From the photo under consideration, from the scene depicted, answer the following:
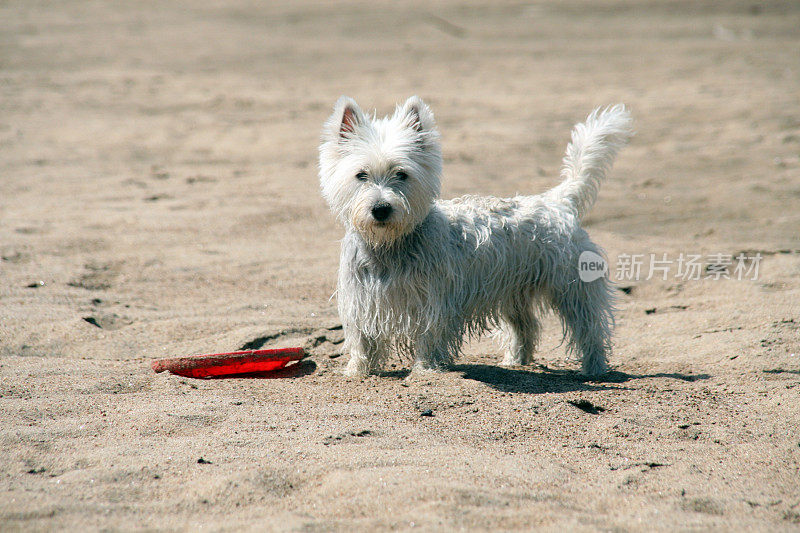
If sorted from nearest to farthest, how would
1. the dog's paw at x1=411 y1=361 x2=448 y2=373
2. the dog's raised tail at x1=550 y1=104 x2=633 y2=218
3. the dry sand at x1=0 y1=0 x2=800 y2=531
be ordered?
the dry sand at x1=0 y1=0 x2=800 y2=531
the dog's paw at x1=411 y1=361 x2=448 y2=373
the dog's raised tail at x1=550 y1=104 x2=633 y2=218

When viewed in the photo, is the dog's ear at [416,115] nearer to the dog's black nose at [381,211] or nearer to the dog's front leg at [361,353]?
the dog's black nose at [381,211]

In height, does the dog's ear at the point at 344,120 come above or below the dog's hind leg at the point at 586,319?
above

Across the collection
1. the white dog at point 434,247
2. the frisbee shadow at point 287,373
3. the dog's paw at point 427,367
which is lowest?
the frisbee shadow at point 287,373

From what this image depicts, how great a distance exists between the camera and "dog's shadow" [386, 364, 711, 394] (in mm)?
5133

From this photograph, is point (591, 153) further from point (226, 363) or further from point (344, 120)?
point (226, 363)

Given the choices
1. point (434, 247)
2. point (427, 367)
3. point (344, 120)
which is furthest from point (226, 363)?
point (344, 120)

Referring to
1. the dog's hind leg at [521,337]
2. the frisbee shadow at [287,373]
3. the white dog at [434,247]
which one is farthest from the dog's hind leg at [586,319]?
the frisbee shadow at [287,373]

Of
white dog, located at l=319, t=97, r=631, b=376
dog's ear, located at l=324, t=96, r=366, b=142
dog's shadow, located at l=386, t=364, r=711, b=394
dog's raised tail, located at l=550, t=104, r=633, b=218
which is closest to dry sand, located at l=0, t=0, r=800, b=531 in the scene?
dog's shadow, located at l=386, t=364, r=711, b=394

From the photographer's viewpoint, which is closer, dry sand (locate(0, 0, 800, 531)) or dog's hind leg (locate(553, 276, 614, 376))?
dry sand (locate(0, 0, 800, 531))

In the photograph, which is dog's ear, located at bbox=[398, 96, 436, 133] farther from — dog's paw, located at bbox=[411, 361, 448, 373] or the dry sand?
the dry sand

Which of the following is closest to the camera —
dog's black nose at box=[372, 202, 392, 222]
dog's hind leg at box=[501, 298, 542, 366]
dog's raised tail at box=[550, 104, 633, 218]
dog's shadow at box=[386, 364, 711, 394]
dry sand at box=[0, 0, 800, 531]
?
dry sand at box=[0, 0, 800, 531]

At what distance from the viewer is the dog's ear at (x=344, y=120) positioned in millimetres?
5062

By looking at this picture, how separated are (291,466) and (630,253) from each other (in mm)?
5123

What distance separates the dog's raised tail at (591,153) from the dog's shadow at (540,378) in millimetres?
1160
